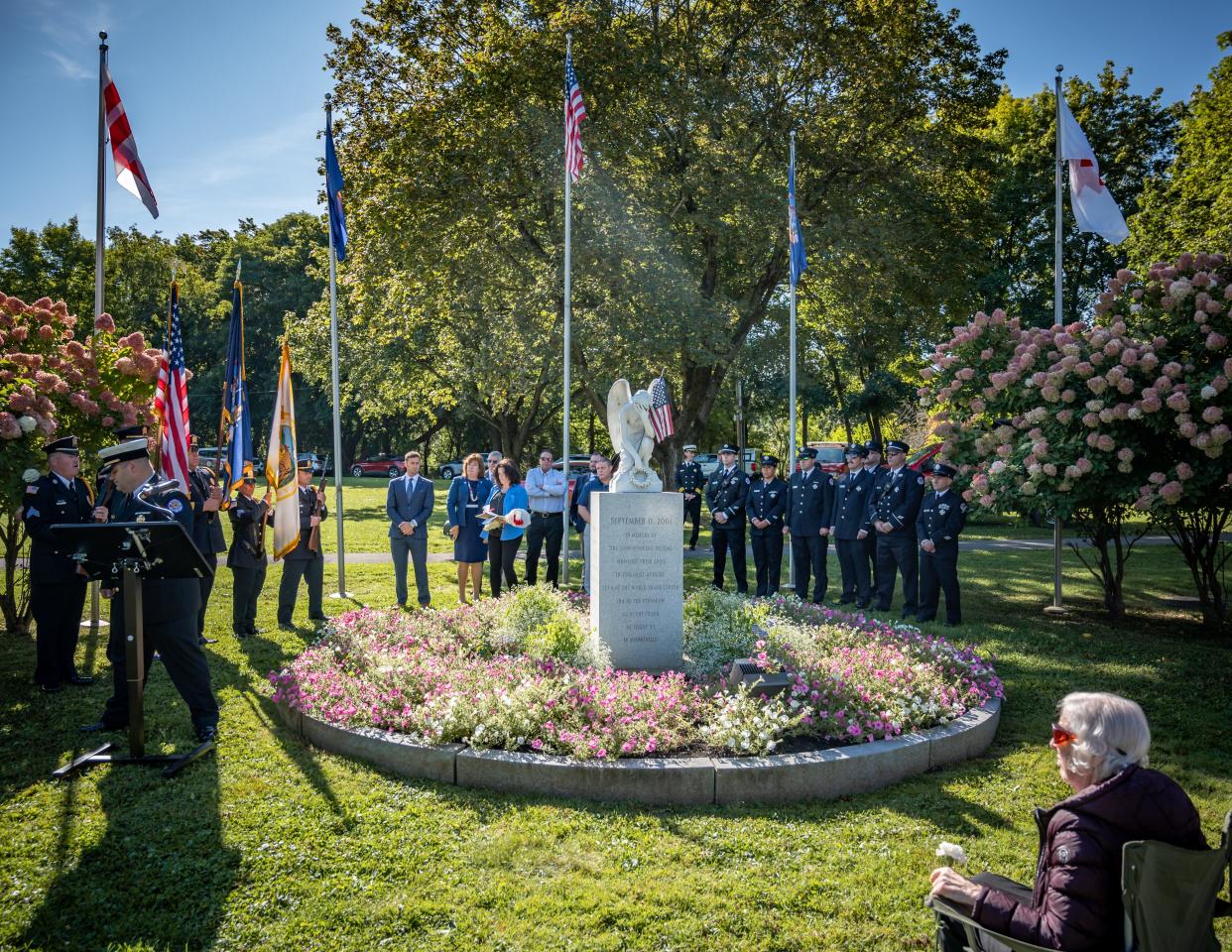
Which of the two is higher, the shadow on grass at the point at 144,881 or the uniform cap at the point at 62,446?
the uniform cap at the point at 62,446

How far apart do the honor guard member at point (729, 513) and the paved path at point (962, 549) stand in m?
4.09

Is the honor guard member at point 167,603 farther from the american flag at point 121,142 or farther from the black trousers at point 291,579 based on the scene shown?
the american flag at point 121,142

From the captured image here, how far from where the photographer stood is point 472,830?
4.79 metres

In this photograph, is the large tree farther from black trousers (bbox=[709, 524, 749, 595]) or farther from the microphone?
the microphone

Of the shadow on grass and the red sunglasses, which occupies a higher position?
the red sunglasses

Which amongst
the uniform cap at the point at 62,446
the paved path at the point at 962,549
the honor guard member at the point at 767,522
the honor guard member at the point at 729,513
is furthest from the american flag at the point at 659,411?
the paved path at the point at 962,549

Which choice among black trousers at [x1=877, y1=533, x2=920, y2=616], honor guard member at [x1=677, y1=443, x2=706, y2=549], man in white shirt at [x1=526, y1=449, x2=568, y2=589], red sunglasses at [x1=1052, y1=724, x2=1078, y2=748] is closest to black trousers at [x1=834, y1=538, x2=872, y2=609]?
black trousers at [x1=877, y1=533, x2=920, y2=616]

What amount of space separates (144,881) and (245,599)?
20.4 ft

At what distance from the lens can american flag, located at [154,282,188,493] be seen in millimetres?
7930

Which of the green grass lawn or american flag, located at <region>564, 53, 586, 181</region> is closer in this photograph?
the green grass lawn

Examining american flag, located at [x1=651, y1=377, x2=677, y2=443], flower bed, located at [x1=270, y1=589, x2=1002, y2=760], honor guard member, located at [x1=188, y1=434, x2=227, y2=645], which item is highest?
american flag, located at [x1=651, y1=377, x2=677, y2=443]

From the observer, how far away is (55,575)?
7676 mm

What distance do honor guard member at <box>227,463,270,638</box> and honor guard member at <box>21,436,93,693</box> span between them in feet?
6.59

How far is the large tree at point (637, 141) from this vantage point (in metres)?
18.3
